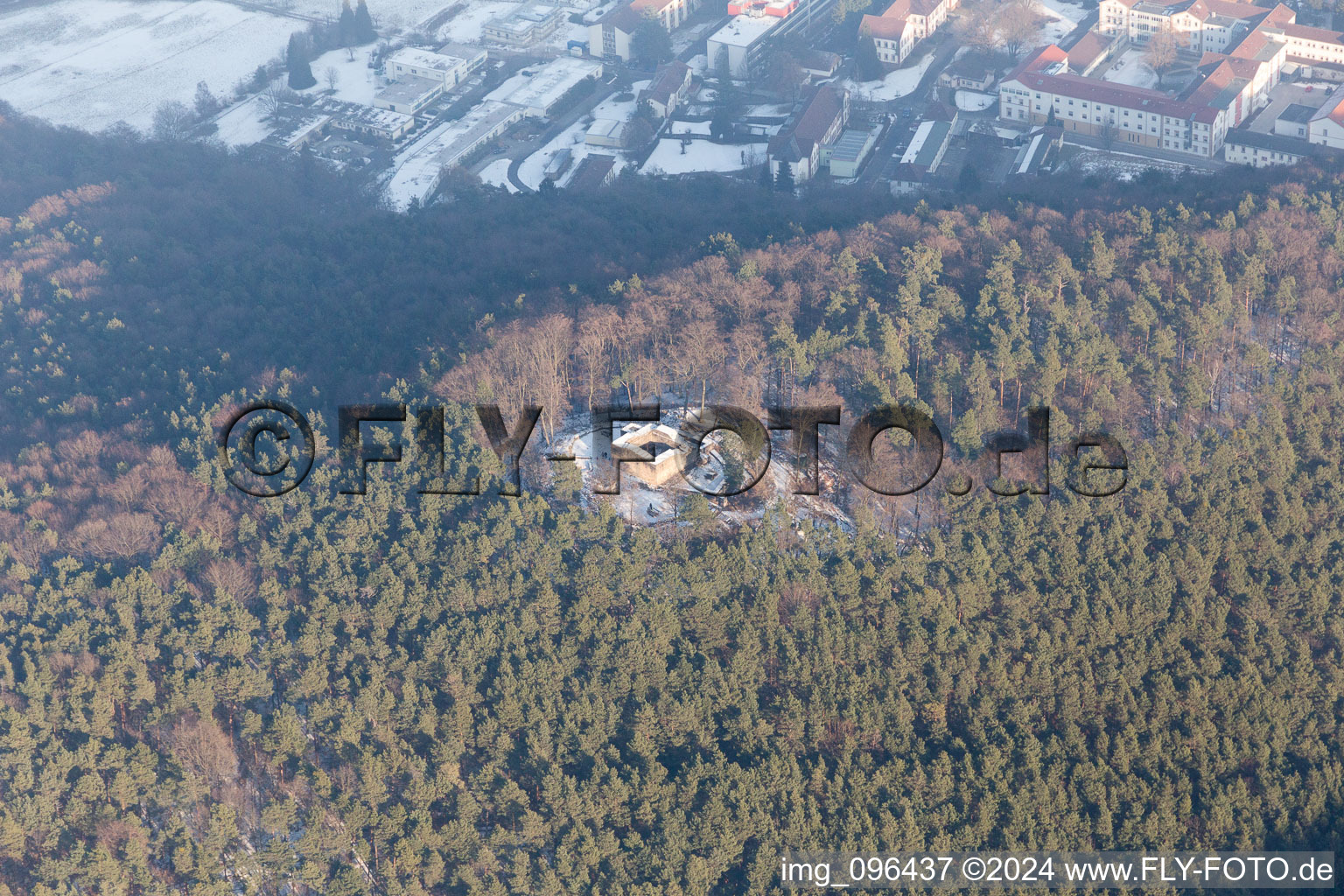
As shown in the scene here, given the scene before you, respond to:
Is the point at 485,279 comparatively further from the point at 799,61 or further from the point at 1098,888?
the point at 799,61

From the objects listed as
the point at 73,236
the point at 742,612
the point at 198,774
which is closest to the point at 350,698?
the point at 198,774

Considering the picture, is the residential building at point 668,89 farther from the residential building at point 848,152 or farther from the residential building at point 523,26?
the residential building at point 523,26

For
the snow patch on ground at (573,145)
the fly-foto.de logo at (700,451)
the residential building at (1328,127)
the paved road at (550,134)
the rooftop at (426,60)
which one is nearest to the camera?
the fly-foto.de logo at (700,451)

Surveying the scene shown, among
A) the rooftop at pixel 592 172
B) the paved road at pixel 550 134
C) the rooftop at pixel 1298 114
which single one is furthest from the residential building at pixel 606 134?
the rooftop at pixel 1298 114

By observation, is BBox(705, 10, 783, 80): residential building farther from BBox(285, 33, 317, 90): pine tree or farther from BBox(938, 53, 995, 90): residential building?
BBox(285, 33, 317, 90): pine tree

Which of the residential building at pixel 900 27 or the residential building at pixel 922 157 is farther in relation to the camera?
the residential building at pixel 900 27

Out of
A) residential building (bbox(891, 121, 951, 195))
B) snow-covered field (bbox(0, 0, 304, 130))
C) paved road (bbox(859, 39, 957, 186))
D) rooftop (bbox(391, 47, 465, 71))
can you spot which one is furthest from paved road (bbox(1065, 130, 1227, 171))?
snow-covered field (bbox(0, 0, 304, 130))
